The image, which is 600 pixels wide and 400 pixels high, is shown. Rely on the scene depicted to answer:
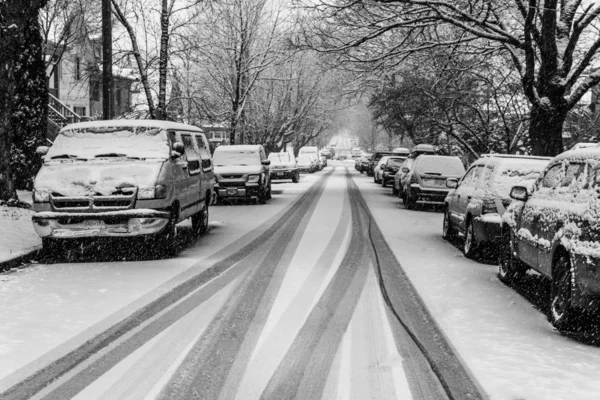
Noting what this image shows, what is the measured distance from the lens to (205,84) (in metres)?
39.9

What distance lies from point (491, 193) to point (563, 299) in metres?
4.46

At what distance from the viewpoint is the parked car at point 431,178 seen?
20562 mm

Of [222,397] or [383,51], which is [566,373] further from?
[383,51]

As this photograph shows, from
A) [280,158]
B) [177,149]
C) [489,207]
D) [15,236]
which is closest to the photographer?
[489,207]

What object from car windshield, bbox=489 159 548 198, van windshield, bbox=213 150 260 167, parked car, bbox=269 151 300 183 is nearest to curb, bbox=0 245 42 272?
car windshield, bbox=489 159 548 198

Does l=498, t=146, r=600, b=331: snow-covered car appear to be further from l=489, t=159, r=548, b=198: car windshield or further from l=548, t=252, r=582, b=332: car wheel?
l=489, t=159, r=548, b=198: car windshield

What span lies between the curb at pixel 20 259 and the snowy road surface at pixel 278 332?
24cm

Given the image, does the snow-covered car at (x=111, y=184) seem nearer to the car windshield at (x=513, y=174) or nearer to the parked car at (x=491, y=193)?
the parked car at (x=491, y=193)

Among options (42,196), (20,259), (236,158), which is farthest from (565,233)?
(236,158)

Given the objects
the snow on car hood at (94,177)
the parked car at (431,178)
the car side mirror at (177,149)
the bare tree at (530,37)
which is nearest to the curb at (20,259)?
the snow on car hood at (94,177)

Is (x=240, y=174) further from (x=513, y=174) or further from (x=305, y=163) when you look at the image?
(x=305, y=163)

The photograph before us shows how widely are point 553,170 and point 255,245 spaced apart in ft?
18.9

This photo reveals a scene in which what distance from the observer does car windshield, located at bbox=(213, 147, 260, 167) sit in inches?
904

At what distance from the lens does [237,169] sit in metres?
22.2
